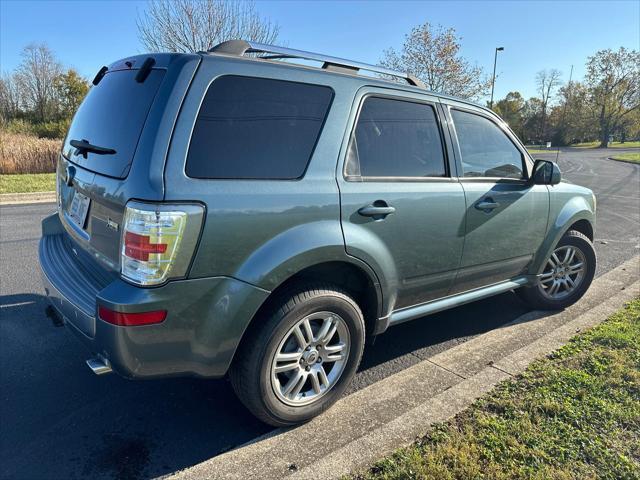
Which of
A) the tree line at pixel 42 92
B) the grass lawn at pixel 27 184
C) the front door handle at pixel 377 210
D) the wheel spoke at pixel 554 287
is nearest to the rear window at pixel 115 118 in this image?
the front door handle at pixel 377 210

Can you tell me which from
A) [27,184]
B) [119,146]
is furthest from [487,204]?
[27,184]

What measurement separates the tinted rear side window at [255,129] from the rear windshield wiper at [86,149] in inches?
21.2

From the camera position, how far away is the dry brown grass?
16.0 meters

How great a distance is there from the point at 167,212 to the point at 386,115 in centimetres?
160

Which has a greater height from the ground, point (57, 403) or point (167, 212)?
point (167, 212)

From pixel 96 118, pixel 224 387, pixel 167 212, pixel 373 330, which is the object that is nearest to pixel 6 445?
pixel 224 387

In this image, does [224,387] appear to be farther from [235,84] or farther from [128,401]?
[235,84]

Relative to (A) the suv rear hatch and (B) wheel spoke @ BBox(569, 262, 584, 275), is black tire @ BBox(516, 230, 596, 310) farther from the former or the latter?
(A) the suv rear hatch

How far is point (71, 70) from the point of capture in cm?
3822

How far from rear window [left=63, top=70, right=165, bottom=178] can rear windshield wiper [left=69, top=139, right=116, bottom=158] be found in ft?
0.06

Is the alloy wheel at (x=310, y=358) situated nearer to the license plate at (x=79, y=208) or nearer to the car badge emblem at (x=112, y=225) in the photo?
the car badge emblem at (x=112, y=225)

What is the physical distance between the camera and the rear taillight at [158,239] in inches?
78.2

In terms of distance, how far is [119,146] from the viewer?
2.28m

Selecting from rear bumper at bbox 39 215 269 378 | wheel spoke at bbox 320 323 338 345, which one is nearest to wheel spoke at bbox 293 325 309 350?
wheel spoke at bbox 320 323 338 345
